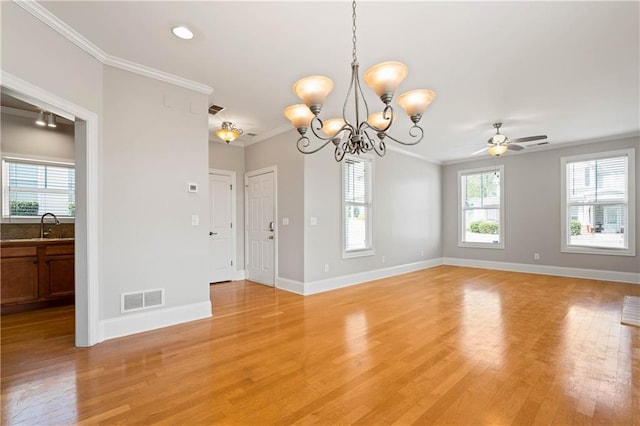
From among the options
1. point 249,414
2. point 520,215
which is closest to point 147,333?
point 249,414

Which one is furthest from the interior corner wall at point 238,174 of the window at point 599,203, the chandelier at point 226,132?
the window at point 599,203

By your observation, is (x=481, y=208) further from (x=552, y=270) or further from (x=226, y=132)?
(x=226, y=132)

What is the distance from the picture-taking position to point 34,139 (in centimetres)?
421

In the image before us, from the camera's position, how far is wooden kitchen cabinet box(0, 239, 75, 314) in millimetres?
3566

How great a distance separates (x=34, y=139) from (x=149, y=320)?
131 inches

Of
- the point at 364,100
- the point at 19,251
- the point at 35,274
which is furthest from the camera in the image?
the point at 35,274

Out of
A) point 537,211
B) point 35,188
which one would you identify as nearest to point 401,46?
point 35,188

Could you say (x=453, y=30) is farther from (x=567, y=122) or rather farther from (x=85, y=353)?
(x=85, y=353)

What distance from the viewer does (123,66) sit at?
119 inches

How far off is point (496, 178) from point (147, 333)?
768 cm

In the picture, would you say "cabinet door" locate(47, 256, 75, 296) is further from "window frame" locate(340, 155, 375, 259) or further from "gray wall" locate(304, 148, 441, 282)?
"window frame" locate(340, 155, 375, 259)

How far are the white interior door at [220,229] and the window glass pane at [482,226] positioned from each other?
596cm

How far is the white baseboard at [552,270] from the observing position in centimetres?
559

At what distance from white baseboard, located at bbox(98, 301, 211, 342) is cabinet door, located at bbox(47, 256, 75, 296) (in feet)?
5.53
